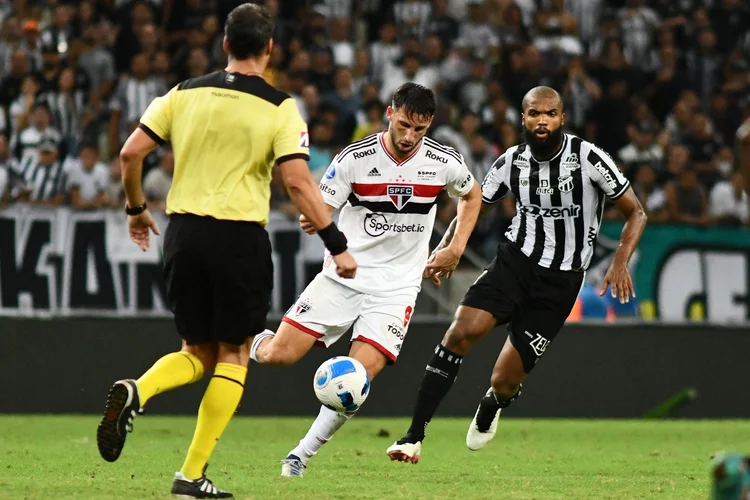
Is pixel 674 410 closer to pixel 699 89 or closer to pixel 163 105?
pixel 699 89

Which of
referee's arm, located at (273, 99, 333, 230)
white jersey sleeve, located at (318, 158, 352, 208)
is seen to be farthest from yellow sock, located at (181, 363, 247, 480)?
white jersey sleeve, located at (318, 158, 352, 208)

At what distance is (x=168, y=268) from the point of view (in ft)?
19.5

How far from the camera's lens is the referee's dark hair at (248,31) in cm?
576

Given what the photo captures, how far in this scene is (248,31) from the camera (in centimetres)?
577

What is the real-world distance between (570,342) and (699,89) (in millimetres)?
6528

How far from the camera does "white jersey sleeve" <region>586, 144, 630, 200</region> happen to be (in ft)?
26.9

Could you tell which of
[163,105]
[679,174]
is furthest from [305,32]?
[163,105]

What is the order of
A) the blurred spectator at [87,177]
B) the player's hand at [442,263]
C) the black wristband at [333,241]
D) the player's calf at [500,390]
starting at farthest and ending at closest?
the blurred spectator at [87,177] < the player's calf at [500,390] < the player's hand at [442,263] < the black wristband at [333,241]

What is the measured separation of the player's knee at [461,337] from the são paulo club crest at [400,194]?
1001mm

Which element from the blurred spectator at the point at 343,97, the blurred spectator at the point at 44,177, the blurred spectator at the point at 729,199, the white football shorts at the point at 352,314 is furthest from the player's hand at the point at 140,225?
the blurred spectator at the point at 729,199

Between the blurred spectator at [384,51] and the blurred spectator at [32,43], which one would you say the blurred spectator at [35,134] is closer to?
the blurred spectator at [32,43]

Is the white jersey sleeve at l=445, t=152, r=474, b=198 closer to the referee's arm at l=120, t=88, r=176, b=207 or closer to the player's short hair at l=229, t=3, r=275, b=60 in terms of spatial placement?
the player's short hair at l=229, t=3, r=275, b=60

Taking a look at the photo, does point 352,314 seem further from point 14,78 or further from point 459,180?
point 14,78

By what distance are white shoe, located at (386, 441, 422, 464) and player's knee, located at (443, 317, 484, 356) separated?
0.84 meters
